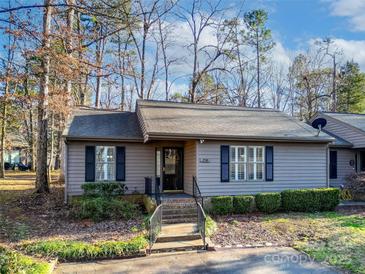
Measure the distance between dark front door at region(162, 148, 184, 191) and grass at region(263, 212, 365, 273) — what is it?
4.11 m

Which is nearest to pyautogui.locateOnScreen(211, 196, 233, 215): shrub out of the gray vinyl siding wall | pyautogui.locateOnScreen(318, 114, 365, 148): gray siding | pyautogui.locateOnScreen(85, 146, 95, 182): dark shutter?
the gray vinyl siding wall

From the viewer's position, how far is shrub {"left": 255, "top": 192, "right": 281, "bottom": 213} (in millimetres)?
11266

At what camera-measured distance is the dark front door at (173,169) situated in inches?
510

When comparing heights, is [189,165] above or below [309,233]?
above

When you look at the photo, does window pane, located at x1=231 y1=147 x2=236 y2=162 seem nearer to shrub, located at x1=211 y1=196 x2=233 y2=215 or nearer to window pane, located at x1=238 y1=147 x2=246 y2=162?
window pane, located at x1=238 y1=147 x2=246 y2=162

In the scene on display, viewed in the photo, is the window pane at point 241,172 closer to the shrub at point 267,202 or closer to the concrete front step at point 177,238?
the shrub at point 267,202

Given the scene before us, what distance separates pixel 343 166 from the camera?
16344 millimetres

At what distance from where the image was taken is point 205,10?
Result: 2684 cm

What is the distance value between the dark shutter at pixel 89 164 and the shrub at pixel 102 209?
1499 millimetres

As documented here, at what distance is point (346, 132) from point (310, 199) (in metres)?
7.29

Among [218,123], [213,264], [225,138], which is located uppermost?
[218,123]

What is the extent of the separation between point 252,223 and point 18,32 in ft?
30.1

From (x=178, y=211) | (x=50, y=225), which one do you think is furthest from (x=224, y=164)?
(x=50, y=225)

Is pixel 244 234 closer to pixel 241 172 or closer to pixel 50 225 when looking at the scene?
pixel 241 172
